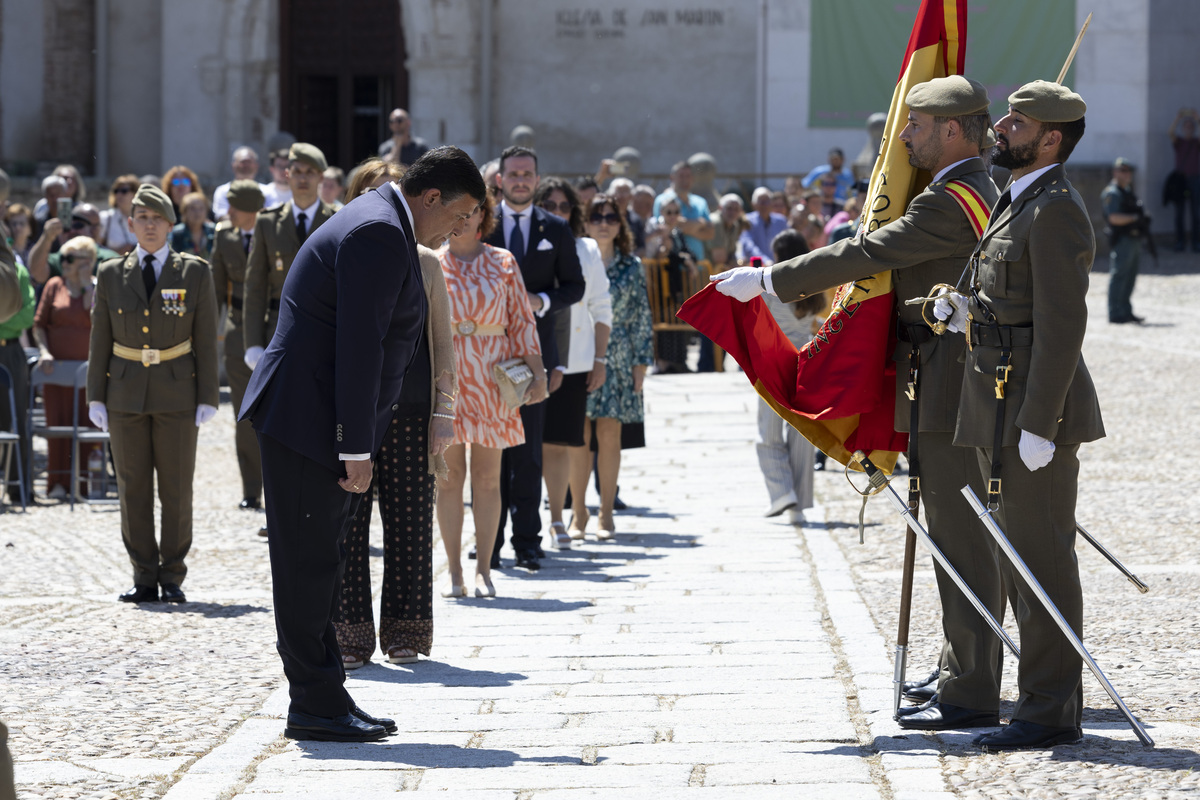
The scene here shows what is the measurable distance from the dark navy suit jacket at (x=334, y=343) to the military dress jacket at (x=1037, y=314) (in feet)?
6.05

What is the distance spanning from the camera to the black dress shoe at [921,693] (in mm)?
5660

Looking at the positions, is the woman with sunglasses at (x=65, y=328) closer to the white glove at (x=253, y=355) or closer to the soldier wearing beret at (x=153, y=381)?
the white glove at (x=253, y=355)

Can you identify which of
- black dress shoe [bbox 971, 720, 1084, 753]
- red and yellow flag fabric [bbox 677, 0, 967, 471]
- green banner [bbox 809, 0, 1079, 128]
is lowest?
black dress shoe [bbox 971, 720, 1084, 753]

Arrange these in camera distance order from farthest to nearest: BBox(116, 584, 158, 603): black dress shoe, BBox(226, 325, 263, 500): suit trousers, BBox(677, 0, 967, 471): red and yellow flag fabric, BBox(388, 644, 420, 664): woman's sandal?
BBox(226, 325, 263, 500): suit trousers < BBox(116, 584, 158, 603): black dress shoe < BBox(388, 644, 420, 664): woman's sandal < BBox(677, 0, 967, 471): red and yellow flag fabric

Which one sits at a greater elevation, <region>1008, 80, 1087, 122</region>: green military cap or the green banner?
the green banner

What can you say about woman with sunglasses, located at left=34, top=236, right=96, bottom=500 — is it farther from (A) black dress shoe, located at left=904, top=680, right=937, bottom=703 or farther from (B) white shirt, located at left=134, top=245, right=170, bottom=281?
(A) black dress shoe, located at left=904, top=680, right=937, bottom=703

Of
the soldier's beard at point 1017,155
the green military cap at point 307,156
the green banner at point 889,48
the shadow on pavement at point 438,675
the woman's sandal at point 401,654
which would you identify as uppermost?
the green banner at point 889,48

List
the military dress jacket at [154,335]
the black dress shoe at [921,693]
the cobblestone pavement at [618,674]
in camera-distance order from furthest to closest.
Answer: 1. the military dress jacket at [154,335]
2. the black dress shoe at [921,693]
3. the cobblestone pavement at [618,674]

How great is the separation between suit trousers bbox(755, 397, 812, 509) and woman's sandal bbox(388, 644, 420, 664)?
13.4 feet

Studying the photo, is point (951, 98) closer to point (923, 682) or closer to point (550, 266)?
point (923, 682)

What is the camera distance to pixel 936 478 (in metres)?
5.40

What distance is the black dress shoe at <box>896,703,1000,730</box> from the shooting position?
17.4 ft

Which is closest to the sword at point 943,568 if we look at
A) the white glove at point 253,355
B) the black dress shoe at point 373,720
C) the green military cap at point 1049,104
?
the green military cap at point 1049,104

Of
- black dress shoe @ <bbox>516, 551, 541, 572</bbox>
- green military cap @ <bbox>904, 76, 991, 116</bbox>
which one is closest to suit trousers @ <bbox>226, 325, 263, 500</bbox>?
black dress shoe @ <bbox>516, 551, 541, 572</bbox>
